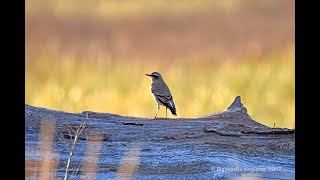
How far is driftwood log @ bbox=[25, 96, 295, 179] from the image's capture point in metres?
4.54

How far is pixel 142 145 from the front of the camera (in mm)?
4977

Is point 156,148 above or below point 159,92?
below

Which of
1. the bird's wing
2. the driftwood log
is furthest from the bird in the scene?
the driftwood log

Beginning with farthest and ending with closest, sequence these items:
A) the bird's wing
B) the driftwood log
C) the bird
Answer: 1. the bird's wing
2. the bird
3. the driftwood log

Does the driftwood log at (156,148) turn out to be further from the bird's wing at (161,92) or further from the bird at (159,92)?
the bird's wing at (161,92)

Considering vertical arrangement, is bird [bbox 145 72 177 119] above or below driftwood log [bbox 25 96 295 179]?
above

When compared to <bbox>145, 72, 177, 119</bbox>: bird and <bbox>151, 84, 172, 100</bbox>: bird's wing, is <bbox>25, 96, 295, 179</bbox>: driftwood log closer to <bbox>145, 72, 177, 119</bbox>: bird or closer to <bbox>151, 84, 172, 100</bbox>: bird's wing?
<bbox>145, 72, 177, 119</bbox>: bird

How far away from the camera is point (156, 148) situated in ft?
16.2

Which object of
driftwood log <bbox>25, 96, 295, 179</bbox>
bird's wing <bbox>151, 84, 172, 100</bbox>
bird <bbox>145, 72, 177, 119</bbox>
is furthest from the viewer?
bird's wing <bbox>151, 84, 172, 100</bbox>

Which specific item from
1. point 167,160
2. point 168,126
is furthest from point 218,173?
point 168,126

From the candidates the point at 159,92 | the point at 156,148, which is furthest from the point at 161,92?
the point at 156,148

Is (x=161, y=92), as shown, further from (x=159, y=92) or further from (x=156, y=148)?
(x=156, y=148)
